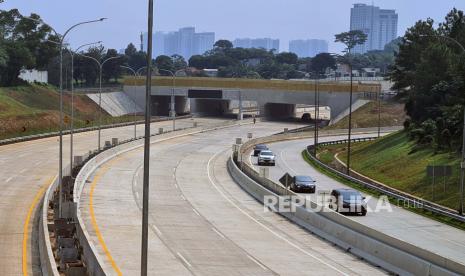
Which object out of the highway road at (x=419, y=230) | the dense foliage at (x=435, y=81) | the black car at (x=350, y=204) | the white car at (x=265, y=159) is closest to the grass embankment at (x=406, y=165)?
the dense foliage at (x=435, y=81)

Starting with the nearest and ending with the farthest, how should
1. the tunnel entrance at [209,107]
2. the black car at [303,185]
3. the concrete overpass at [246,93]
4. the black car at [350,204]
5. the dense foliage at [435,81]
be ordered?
the black car at [350,204] < the black car at [303,185] < the dense foliage at [435,81] < the concrete overpass at [246,93] < the tunnel entrance at [209,107]

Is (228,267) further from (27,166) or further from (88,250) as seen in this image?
(27,166)

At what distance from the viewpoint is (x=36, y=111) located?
4158 inches

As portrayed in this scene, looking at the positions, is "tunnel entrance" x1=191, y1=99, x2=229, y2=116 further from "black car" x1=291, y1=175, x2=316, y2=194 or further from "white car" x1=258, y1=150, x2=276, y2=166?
"black car" x1=291, y1=175, x2=316, y2=194

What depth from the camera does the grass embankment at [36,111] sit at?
310ft

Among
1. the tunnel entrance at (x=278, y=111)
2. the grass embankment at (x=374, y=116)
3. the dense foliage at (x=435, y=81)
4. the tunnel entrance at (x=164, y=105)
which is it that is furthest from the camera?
the tunnel entrance at (x=164, y=105)

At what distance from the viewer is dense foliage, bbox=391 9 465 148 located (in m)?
60.1

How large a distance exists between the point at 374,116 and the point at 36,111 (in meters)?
54.2

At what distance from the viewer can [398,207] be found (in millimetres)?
45312

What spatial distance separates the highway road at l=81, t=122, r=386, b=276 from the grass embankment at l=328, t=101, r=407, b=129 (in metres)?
65.6

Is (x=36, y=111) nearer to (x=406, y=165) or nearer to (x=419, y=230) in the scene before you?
(x=406, y=165)

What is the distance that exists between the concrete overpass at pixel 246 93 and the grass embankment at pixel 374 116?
9.89 ft

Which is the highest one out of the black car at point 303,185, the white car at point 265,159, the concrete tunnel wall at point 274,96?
the concrete tunnel wall at point 274,96

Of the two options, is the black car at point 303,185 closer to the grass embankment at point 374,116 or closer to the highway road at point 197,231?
the highway road at point 197,231
